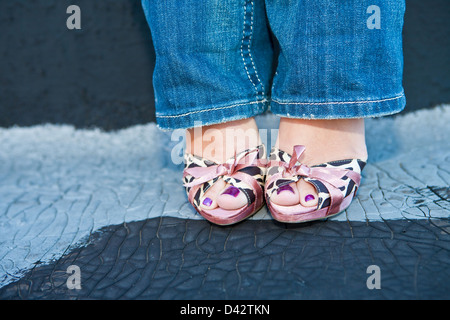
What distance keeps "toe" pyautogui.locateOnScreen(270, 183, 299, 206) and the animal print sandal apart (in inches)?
2.0

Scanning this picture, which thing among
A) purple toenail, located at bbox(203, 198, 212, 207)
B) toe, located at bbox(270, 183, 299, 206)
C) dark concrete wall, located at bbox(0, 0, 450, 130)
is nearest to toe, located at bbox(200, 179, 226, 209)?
purple toenail, located at bbox(203, 198, 212, 207)

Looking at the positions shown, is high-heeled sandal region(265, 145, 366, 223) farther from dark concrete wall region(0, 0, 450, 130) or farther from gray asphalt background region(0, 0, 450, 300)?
dark concrete wall region(0, 0, 450, 130)

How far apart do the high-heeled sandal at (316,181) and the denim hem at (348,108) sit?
7 centimetres

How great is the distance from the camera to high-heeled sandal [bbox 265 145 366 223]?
0.74 meters

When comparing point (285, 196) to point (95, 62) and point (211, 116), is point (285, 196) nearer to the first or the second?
point (211, 116)

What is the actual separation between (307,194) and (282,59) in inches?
10.1

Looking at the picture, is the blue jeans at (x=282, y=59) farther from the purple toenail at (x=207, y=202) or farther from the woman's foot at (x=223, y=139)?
the purple toenail at (x=207, y=202)

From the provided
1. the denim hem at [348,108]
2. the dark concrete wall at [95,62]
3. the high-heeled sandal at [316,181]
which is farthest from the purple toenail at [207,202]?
the dark concrete wall at [95,62]

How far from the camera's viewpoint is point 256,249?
2.32 ft

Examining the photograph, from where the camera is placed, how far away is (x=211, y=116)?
807mm

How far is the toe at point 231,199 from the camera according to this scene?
0.75 metres
